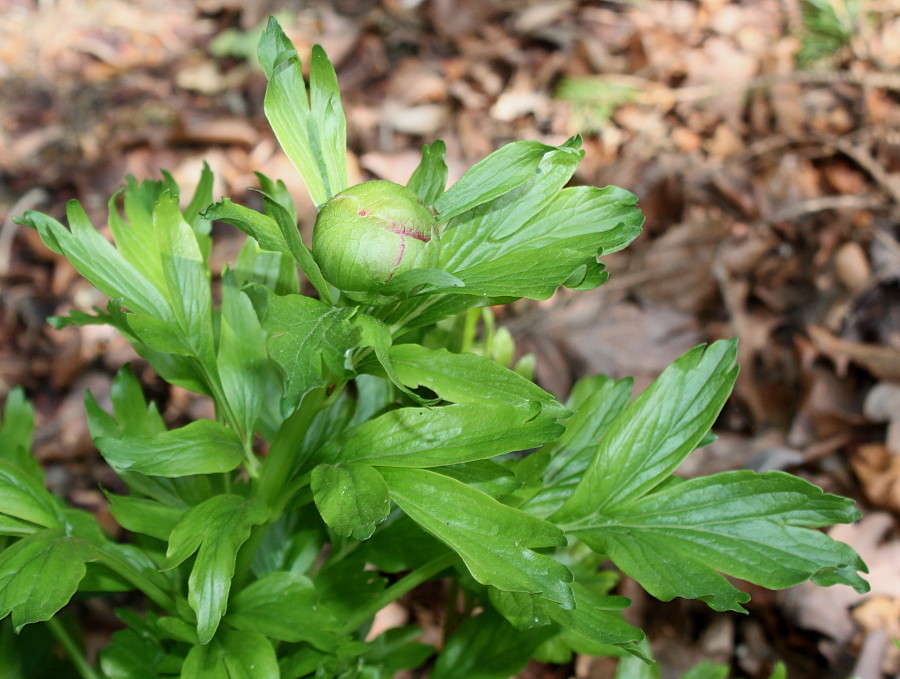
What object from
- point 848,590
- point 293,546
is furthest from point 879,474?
point 293,546

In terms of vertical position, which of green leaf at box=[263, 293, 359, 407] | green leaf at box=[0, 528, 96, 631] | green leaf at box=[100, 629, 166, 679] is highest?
green leaf at box=[263, 293, 359, 407]

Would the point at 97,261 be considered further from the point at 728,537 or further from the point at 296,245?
the point at 728,537

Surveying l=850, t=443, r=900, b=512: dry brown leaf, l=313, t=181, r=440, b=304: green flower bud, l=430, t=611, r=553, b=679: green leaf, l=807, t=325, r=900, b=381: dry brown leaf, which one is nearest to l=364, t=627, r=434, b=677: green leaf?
l=430, t=611, r=553, b=679: green leaf

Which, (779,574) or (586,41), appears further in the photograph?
(586,41)

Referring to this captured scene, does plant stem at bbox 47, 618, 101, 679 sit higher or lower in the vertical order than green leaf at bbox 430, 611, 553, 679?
higher

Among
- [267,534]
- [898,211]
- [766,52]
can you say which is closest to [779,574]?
[267,534]

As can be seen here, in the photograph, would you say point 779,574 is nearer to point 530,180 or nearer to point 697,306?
point 530,180

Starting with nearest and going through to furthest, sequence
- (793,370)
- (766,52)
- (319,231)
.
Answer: (319,231) → (793,370) → (766,52)

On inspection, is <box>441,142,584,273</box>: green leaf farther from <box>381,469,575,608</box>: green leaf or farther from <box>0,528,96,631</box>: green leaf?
<box>0,528,96,631</box>: green leaf
